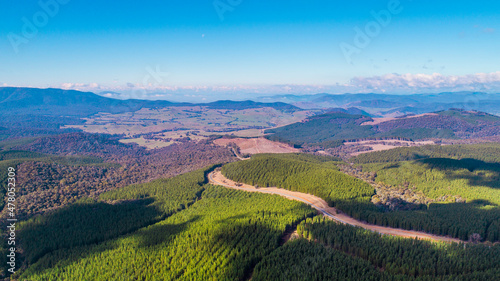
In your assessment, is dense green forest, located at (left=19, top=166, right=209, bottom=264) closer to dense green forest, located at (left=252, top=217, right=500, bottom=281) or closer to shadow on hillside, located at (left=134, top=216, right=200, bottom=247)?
shadow on hillside, located at (left=134, top=216, right=200, bottom=247)

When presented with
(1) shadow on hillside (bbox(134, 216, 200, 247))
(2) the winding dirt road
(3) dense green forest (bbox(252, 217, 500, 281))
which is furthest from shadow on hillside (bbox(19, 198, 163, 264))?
(3) dense green forest (bbox(252, 217, 500, 281))

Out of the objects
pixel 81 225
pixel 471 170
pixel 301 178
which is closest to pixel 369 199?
pixel 301 178

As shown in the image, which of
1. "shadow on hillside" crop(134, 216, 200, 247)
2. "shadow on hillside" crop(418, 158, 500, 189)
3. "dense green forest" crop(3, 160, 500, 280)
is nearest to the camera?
"dense green forest" crop(3, 160, 500, 280)

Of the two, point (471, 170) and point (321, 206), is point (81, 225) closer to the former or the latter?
point (321, 206)

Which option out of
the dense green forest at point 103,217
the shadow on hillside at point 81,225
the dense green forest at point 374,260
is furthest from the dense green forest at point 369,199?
the shadow on hillside at point 81,225

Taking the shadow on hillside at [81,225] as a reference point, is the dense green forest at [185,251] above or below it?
above

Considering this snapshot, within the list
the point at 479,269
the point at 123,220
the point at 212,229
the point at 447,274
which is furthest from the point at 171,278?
the point at 479,269

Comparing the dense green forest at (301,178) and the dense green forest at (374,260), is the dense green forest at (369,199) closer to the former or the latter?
the dense green forest at (301,178)
